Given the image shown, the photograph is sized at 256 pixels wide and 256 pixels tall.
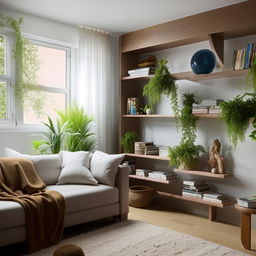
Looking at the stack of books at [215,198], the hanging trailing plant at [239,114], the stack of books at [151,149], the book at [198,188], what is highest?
the hanging trailing plant at [239,114]

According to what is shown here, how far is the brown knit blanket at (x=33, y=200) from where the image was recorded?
2840 millimetres

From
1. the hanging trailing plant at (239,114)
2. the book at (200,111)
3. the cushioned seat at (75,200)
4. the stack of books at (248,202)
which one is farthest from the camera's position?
the book at (200,111)

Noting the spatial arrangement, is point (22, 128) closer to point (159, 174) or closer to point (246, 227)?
point (159, 174)

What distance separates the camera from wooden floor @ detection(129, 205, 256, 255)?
3.21 m

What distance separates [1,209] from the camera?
2693mm

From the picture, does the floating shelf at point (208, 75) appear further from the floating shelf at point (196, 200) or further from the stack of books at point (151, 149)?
the floating shelf at point (196, 200)

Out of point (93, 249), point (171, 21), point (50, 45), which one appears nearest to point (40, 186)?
point (93, 249)

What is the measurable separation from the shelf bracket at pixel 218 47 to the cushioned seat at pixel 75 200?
1.85 metres

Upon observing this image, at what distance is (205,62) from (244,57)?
45 centimetres

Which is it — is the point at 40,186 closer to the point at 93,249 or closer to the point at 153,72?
the point at 93,249

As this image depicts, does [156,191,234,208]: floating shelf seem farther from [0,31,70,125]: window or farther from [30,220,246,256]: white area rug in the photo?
[0,31,70,125]: window

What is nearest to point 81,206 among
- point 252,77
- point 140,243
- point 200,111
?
point 140,243

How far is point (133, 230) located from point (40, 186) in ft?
3.45

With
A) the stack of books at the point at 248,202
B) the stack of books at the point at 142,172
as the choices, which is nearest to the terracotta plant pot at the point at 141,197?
the stack of books at the point at 142,172
